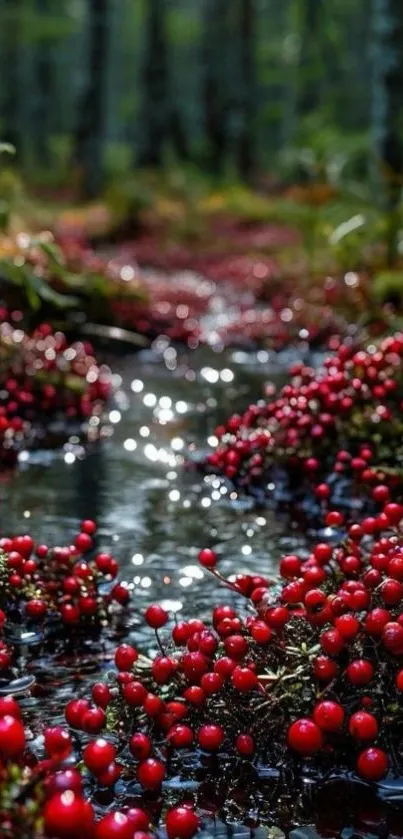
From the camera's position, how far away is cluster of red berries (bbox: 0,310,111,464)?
7988 mm

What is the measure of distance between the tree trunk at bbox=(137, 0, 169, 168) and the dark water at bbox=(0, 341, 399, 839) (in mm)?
24471

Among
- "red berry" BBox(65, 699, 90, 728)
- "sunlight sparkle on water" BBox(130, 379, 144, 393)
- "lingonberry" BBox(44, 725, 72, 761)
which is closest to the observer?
"lingonberry" BBox(44, 725, 72, 761)

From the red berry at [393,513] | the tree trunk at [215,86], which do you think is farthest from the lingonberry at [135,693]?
the tree trunk at [215,86]

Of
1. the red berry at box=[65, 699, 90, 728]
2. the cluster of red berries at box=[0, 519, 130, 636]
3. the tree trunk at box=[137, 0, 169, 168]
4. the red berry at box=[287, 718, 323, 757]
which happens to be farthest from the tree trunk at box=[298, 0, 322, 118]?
the red berry at box=[287, 718, 323, 757]

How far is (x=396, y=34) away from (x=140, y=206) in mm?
9486

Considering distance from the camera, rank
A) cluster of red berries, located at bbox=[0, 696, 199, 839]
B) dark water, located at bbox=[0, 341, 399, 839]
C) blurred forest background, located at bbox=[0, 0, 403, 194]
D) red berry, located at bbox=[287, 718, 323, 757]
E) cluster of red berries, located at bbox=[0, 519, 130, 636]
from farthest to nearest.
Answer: blurred forest background, located at bbox=[0, 0, 403, 194] < cluster of red berries, located at bbox=[0, 519, 130, 636] < dark water, located at bbox=[0, 341, 399, 839] < red berry, located at bbox=[287, 718, 323, 757] < cluster of red berries, located at bbox=[0, 696, 199, 839]

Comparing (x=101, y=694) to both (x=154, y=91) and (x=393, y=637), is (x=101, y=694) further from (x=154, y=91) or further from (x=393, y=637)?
(x=154, y=91)

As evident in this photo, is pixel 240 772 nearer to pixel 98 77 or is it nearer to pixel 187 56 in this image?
pixel 98 77

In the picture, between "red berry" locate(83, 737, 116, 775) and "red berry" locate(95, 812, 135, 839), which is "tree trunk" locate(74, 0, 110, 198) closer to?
"red berry" locate(83, 737, 116, 775)

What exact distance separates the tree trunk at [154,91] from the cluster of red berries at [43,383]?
81.3 feet

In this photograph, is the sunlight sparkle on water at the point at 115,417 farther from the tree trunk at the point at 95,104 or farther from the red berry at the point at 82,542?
the tree trunk at the point at 95,104

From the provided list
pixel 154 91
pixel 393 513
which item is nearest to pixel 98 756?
pixel 393 513

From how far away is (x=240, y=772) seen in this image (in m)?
3.32

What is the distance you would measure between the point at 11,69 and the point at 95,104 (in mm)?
15779
